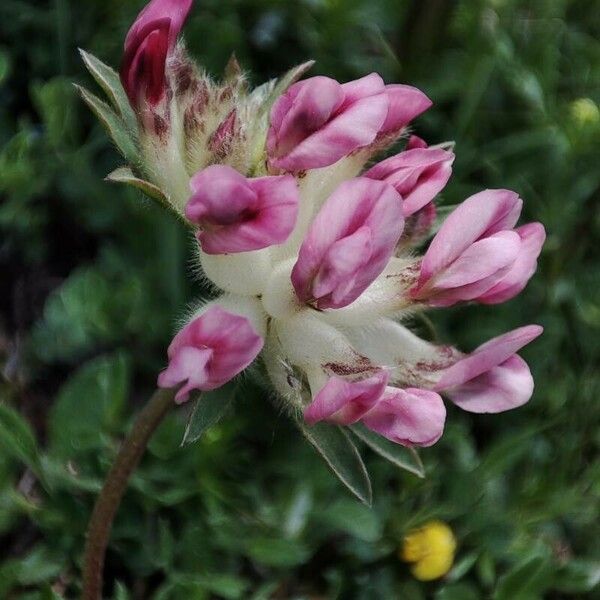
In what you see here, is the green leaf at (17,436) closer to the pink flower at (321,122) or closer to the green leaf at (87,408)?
the green leaf at (87,408)

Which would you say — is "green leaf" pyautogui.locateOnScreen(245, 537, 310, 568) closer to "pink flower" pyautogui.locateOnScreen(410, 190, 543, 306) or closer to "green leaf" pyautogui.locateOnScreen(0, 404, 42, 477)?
"green leaf" pyautogui.locateOnScreen(0, 404, 42, 477)

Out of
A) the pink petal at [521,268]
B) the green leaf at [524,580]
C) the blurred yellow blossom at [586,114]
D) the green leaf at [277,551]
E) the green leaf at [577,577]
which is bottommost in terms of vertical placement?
the green leaf at [577,577]

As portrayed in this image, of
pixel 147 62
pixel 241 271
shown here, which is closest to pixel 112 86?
pixel 147 62

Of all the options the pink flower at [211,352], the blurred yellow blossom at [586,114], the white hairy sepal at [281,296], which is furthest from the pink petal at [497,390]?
the blurred yellow blossom at [586,114]

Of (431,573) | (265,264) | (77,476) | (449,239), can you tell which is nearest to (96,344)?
(77,476)

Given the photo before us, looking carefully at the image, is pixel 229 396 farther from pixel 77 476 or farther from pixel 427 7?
pixel 427 7

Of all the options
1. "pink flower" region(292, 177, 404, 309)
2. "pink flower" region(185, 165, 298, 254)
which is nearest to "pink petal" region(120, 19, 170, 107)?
"pink flower" region(185, 165, 298, 254)
